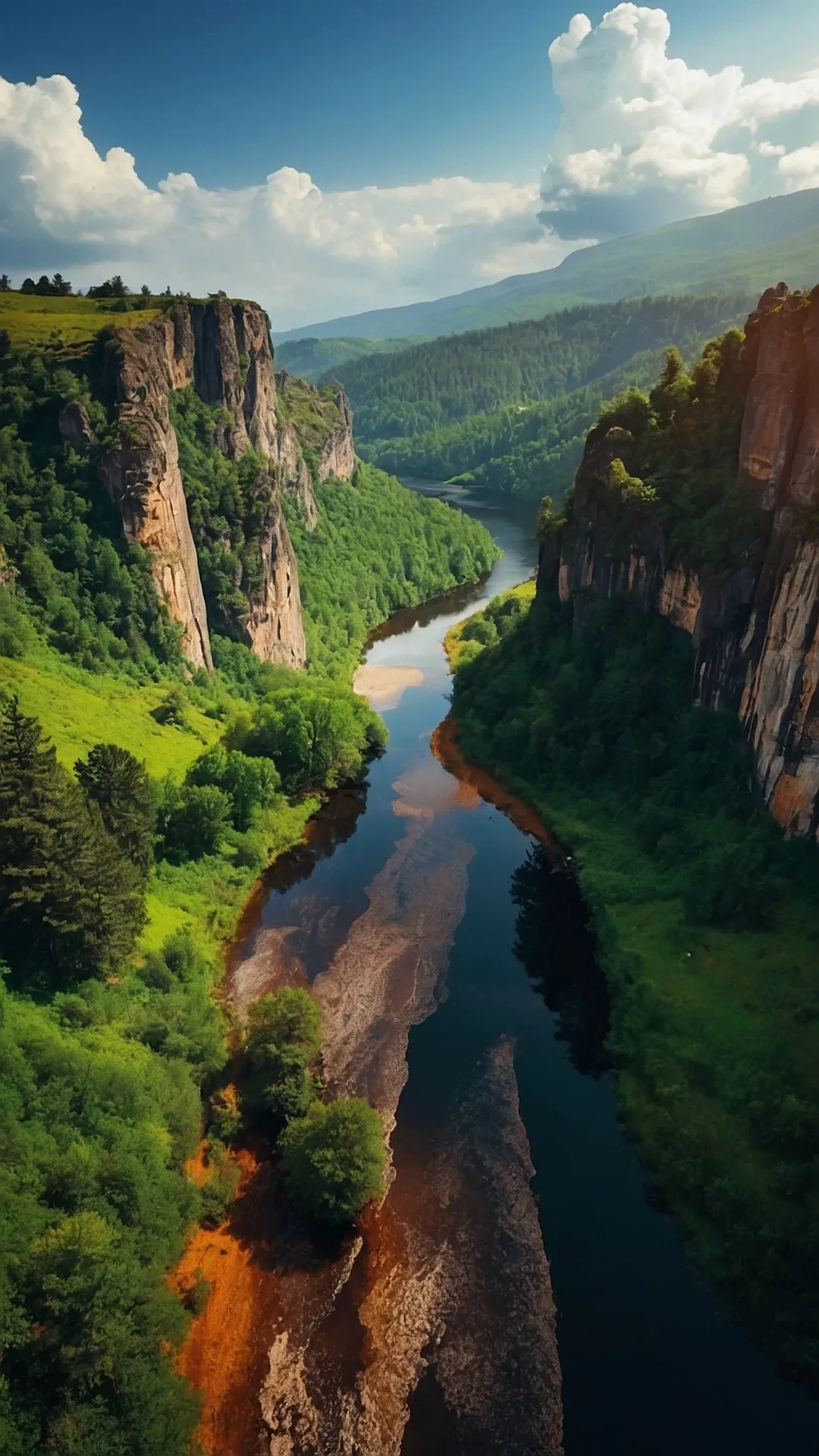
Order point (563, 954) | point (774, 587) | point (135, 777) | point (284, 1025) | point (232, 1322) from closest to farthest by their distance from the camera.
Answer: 1. point (232, 1322)
2. point (284, 1025)
3. point (135, 777)
4. point (774, 587)
5. point (563, 954)

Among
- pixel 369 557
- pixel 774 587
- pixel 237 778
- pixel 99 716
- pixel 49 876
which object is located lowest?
pixel 369 557

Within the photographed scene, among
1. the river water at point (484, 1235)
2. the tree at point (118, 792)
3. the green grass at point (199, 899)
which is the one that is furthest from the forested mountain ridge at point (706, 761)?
the tree at point (118, 792)

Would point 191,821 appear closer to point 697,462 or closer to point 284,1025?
point 284,1025

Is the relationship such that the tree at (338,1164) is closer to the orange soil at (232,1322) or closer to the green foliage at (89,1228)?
the orange soil at (232,1322)

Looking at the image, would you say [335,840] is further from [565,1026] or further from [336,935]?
[565,1026]

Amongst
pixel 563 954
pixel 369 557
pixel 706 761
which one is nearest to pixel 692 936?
pixel 563 954

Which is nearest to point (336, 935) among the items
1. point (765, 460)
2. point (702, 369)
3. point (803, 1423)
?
point (803, 1423)

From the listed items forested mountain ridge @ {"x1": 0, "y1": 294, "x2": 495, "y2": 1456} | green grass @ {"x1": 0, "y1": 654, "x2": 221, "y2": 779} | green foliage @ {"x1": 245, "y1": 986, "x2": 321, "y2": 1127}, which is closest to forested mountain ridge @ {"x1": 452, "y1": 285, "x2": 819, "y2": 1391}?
forested mountain ridge @ {"x1": 0, "y1": 294, "x2": 495, "y2": 1456}
